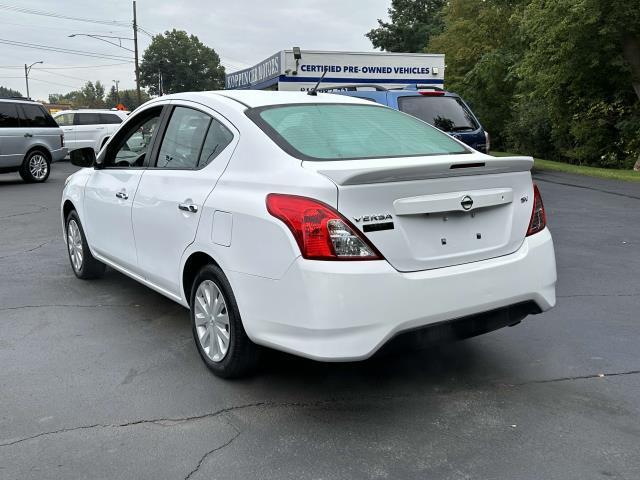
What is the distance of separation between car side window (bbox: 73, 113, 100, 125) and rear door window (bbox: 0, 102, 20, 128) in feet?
27.3

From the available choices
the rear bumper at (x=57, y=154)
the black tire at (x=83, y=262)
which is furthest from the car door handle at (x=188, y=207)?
the rear bumper at (x=57, y=154)

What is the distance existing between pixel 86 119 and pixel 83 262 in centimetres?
1949

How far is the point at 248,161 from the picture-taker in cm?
368

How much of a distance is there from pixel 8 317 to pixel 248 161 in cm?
273

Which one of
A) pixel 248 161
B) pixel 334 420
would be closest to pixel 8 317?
pixel 248 161

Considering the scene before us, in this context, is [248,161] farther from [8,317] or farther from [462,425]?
[8,317]

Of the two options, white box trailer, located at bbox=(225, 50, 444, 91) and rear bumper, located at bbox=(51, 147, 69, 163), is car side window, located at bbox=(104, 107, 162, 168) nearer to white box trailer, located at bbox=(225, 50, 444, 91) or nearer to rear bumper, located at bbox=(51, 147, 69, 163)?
white box trailer, located at bbox=(225, 50, 444, 91)

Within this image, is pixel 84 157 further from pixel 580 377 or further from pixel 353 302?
pixel 580 377

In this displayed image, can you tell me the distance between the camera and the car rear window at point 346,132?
3758 mm

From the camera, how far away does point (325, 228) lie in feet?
10.2

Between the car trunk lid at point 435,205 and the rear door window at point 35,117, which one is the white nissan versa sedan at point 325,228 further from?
the rear door window at point 35,117

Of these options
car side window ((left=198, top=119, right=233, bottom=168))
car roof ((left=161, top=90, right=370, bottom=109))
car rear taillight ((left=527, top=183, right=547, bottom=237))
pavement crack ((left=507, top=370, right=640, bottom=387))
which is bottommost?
pavement crack ((left=507, top=370, right=640, bottom=387))

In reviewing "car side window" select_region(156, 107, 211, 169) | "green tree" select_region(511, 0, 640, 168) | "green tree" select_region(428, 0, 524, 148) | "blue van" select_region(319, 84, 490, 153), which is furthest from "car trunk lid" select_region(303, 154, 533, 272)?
Answer: "green tree" select_region(428, 0, 524, 148)

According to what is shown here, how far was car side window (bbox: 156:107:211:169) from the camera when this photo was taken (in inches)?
165
